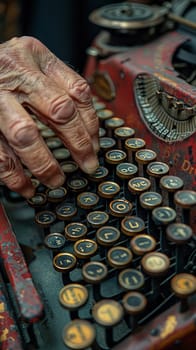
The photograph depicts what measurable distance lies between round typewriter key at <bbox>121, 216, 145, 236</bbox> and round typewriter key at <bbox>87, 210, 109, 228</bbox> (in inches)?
3.4

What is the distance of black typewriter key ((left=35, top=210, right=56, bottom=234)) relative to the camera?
1.58 metres

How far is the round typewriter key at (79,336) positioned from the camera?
3.74 ft

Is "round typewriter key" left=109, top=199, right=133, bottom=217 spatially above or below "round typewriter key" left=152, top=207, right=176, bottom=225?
below

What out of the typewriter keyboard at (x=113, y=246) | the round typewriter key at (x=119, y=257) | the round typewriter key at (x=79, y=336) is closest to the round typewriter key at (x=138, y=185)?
the typewriter keyboard at (x=113, y=246)

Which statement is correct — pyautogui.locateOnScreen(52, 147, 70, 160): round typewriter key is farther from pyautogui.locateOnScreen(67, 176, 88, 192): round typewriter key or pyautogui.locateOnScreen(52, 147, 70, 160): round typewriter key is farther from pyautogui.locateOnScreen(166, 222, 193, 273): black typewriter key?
pyautogui.locateOnScreen(166, 222, 193, 273): black typewriter key

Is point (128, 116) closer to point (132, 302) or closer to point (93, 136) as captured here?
point (93, 136)

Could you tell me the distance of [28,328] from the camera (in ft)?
4.57

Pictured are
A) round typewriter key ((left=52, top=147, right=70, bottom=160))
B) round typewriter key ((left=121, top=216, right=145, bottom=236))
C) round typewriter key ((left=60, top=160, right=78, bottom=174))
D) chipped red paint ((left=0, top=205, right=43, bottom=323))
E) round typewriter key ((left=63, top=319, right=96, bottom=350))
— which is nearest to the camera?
round typewriter key ((left=63, top=319, right=96, bottom=350))

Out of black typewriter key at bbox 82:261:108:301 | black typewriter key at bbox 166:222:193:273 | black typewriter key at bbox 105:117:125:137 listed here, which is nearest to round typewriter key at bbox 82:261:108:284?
black typewriter key at bbox 82:261:108:301

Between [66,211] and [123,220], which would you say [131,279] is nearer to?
[123,220]

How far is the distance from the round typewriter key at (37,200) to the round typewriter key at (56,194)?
20mm

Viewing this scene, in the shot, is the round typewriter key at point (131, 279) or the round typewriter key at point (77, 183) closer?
the round typewriter key at point (131, 279)

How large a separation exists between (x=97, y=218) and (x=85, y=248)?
0.12 meters

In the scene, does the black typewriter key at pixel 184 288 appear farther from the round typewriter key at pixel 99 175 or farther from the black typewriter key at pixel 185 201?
the round typewriter key at pixel 99 175
